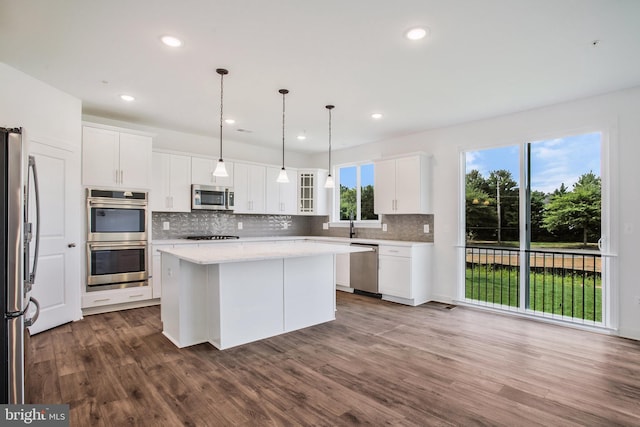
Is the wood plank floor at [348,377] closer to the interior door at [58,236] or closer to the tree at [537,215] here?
the interior door at [58,236]

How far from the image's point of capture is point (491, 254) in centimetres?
477

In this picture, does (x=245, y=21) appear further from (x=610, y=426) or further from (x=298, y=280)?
(x=610, y=426)

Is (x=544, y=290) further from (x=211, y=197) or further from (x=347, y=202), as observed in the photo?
(x=211, y=197)

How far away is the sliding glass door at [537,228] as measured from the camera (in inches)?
157

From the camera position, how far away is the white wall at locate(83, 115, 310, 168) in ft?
16.9

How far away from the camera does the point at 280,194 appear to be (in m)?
6.45

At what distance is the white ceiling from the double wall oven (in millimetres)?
1162

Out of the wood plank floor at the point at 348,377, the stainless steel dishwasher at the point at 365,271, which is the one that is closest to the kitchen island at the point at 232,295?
the wood plank floor at the point at 348,377

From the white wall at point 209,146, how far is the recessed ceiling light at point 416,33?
362 cm

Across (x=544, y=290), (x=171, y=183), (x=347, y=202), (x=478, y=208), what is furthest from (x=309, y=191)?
(x=544, y=290)

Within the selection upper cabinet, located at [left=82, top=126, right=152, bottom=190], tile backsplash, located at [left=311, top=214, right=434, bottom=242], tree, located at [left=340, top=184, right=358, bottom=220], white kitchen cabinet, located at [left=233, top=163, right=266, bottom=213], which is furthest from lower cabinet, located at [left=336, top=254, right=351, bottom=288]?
upper cabinet, located at [left=82, top=126, right=152, bottom=190]

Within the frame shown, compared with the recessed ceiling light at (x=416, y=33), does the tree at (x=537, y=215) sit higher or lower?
lower

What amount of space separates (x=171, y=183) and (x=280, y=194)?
198 cm

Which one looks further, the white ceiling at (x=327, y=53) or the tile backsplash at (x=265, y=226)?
the tile backsplash at (x=265, y=226)
